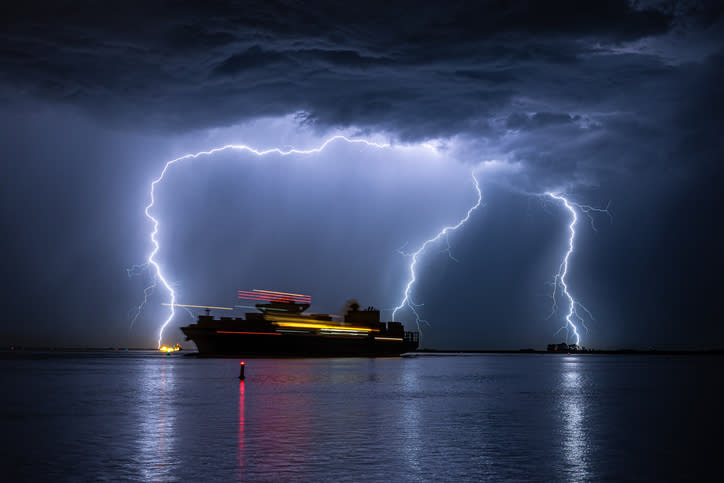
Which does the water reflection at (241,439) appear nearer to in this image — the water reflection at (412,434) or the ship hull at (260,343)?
the water reflection at (412,434)

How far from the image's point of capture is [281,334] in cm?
11806

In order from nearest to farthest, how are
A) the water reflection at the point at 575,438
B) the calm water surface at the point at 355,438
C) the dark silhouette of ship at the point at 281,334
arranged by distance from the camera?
the calm water surface at the point at 355,438 → the water reflection at the point at 575,438 → the dark silhouette of ship at the point at 281,334

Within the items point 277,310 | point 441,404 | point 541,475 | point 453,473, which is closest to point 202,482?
point 453,473

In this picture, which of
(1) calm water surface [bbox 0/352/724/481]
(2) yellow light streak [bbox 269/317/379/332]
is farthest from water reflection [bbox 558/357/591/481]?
(2) yellow light streak [bbox 269/317/379/332]

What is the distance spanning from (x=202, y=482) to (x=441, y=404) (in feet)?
59.5

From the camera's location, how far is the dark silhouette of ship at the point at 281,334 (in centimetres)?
11612

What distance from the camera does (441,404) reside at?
28344mm

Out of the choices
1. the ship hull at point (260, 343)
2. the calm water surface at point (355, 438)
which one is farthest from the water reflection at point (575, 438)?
the ship hull at point (260, 343)

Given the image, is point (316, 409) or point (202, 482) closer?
point (202, 482)

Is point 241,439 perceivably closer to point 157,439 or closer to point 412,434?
point 157,439

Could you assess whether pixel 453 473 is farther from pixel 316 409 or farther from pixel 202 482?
pixel 316 409

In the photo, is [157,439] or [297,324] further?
[297,324]

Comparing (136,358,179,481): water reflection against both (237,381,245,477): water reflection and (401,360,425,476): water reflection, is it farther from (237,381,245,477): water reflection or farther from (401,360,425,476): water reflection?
(401,360,425,476): water reflection

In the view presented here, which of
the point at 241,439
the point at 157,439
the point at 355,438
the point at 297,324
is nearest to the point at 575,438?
the point at 355,438
